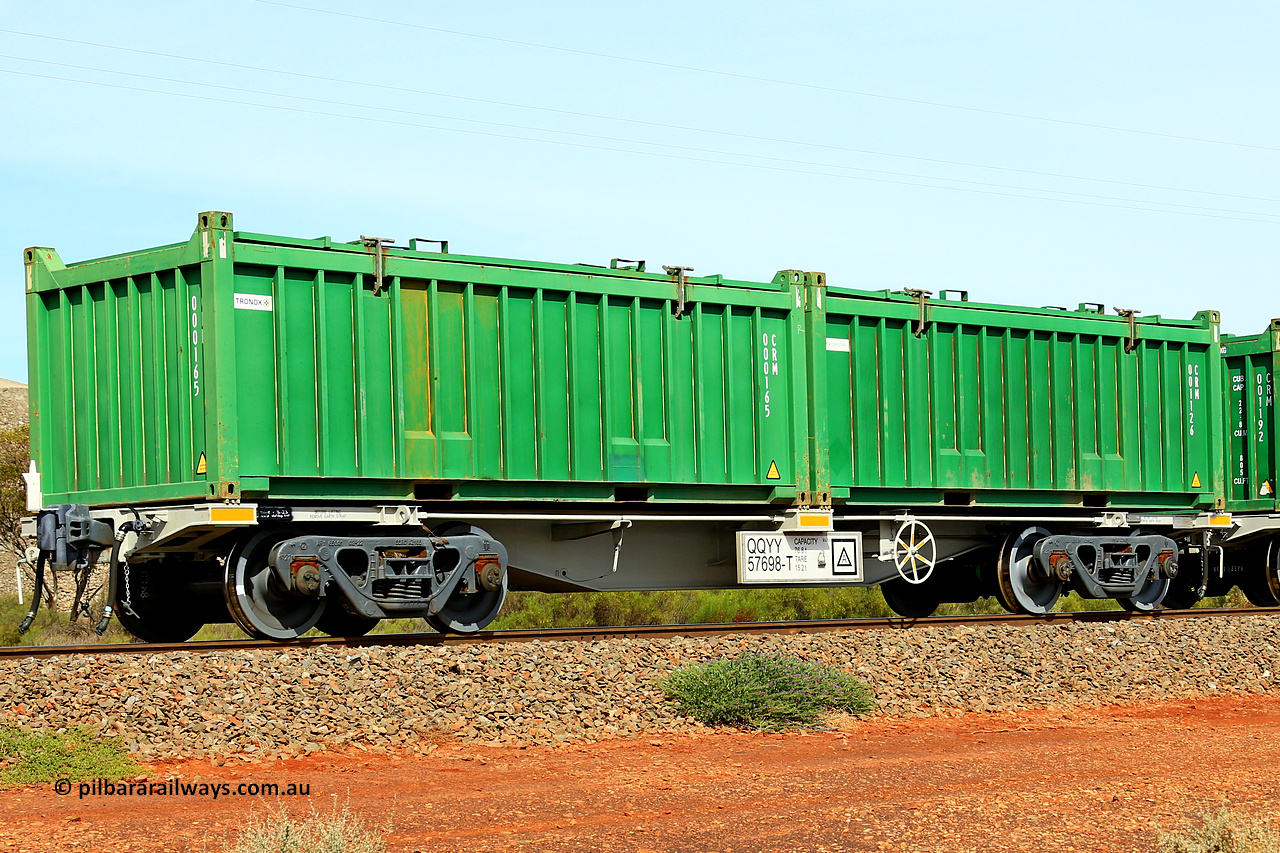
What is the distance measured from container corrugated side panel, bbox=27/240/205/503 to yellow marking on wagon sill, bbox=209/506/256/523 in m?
0.26

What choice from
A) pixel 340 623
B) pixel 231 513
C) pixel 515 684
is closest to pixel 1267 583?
pixel 515 684

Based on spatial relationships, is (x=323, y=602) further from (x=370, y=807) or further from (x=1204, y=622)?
(x=1204, y=622)

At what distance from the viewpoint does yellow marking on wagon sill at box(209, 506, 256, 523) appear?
11047 millimetres

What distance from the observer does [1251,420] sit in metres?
18.6

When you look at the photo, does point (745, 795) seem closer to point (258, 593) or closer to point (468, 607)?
point (468, 607)

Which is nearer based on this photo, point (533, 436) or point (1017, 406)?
point (533, 436)

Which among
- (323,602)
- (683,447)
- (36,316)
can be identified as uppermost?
(36,316)

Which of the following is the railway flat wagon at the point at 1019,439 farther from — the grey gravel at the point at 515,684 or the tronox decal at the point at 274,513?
the tronox decal at the point at 274,513

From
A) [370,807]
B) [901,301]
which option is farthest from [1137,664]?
[370,807]

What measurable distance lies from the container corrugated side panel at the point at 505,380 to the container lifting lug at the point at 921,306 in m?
1.58

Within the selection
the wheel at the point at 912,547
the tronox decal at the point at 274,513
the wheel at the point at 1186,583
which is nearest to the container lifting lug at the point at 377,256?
the tronox decal at the point at 274,513

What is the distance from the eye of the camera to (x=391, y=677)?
32.2 feet

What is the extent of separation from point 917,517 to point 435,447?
18.3ft

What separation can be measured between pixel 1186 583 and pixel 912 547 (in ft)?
16.8
